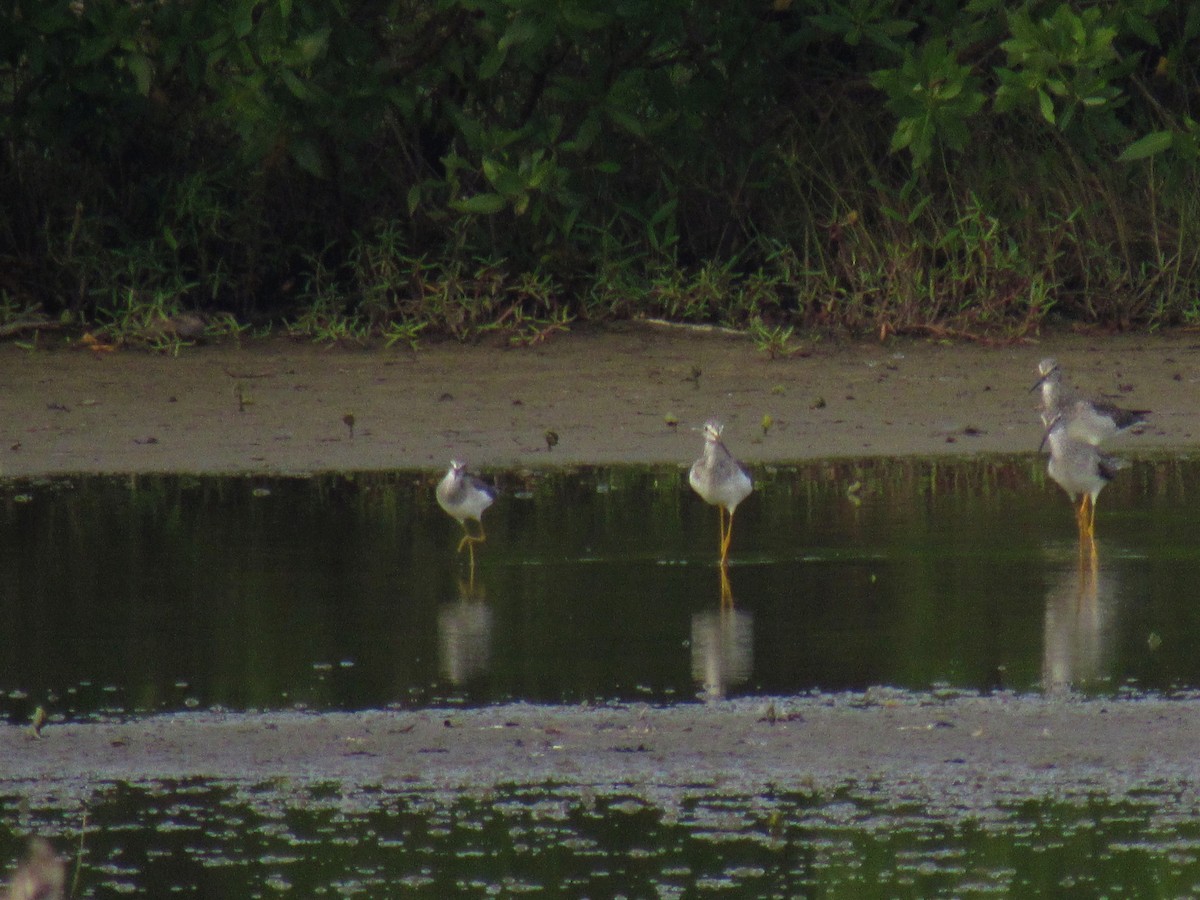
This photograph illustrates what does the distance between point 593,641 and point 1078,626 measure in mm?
1491

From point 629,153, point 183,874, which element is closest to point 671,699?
point 183,874

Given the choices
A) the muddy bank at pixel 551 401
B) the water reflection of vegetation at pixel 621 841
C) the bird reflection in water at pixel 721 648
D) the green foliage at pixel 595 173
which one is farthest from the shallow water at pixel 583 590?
the green foliage at pixel 595 173

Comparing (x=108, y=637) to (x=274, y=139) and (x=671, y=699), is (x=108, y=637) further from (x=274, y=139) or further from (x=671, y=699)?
(x=274, y=139)

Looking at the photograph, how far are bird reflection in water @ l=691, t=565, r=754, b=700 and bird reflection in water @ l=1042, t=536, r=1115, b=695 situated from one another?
854mm

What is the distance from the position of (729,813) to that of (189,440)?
20.0 ft

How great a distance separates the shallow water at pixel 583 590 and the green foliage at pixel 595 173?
142 inches

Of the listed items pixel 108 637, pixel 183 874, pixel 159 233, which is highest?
pixel 159 233

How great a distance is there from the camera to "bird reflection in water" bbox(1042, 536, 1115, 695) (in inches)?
235

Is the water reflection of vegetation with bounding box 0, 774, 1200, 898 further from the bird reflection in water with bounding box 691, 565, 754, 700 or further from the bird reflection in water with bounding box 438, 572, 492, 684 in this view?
the bird reflection in water with bounding box 438, 572, 492, 684

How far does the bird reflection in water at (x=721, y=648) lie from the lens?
235 inches

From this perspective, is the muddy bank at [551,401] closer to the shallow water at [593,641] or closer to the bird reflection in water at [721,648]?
the shallow water at [593,641]

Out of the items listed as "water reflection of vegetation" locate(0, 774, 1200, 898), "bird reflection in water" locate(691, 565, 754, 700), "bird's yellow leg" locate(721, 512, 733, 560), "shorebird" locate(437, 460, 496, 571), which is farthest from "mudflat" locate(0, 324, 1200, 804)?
"shorebird" locate(437, 460, 496, 571)

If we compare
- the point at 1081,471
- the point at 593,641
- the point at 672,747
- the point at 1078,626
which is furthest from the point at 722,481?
the point at 672,747

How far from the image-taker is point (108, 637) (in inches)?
257
